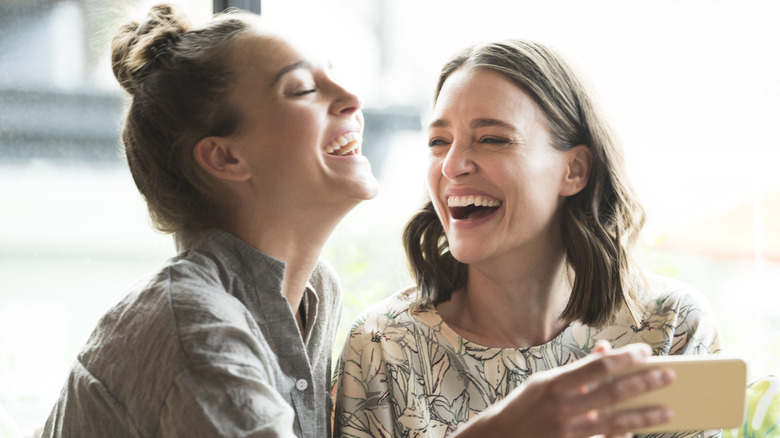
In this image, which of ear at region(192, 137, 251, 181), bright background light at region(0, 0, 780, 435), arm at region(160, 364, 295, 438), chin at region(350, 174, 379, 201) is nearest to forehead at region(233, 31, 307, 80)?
ear at region(192, 137, 251, 181)

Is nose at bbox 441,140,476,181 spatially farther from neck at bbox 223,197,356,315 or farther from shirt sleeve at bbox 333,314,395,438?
shirt sleeve at bbox 333,314,395,438

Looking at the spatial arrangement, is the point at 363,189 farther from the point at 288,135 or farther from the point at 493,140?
the point at 493,140

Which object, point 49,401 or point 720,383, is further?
point 49,401

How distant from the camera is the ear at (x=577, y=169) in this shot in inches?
67.1

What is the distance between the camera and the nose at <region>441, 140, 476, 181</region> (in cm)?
160

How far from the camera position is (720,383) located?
1.15m

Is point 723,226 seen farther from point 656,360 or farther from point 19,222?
point 19,222

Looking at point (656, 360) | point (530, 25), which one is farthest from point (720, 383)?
point (530, 25)

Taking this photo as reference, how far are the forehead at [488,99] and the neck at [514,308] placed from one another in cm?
32

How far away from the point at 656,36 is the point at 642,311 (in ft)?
3.50

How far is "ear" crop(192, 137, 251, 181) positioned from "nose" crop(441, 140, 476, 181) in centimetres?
42

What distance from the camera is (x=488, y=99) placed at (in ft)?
5.29

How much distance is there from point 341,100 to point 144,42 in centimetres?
38

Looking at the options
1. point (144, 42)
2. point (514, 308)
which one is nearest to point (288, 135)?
point (144, 42)
